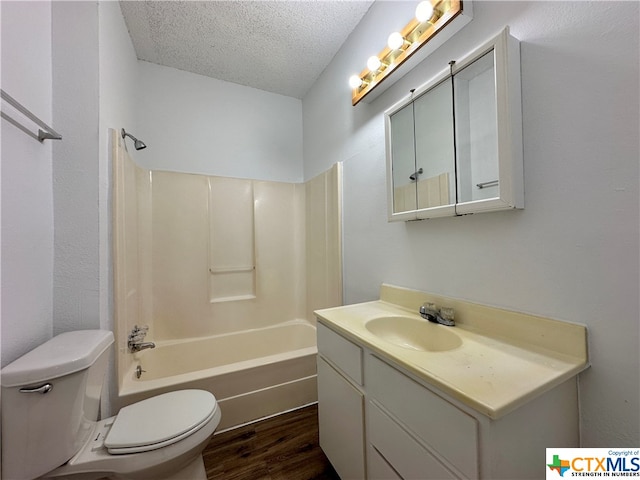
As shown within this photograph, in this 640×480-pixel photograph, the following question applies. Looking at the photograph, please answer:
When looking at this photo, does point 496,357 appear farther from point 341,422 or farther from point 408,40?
point 408,40

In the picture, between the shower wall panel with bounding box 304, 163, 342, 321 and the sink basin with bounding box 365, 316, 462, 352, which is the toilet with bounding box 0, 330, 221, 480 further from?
the shower wall panel with bounding box 304, 163, 342, 321

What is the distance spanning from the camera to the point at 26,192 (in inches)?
39.2

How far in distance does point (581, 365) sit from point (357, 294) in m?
1.18

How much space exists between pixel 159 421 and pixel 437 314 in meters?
1.30

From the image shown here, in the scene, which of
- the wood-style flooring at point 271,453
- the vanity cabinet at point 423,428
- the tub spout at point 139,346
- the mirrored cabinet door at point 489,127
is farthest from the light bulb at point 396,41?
the tub spout at point 139,346

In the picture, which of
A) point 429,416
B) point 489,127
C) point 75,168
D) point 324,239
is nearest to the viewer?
point 429,416

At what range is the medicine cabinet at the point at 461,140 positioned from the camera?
0.87 m

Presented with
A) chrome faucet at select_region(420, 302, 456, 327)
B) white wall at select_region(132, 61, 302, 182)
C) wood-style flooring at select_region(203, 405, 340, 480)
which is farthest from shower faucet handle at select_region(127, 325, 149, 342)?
chrome faucet at select_region(420, 302, 456, 327)

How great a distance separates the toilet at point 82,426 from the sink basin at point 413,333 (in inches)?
33.9

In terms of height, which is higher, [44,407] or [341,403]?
[44,407]

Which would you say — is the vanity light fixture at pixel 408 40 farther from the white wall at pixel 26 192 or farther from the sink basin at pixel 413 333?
the white wall at pixel 26 192

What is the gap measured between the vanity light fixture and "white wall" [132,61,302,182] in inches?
45.8

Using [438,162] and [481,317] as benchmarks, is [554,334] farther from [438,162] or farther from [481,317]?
[438,162]

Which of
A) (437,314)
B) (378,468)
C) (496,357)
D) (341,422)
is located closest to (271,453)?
(341,422)
